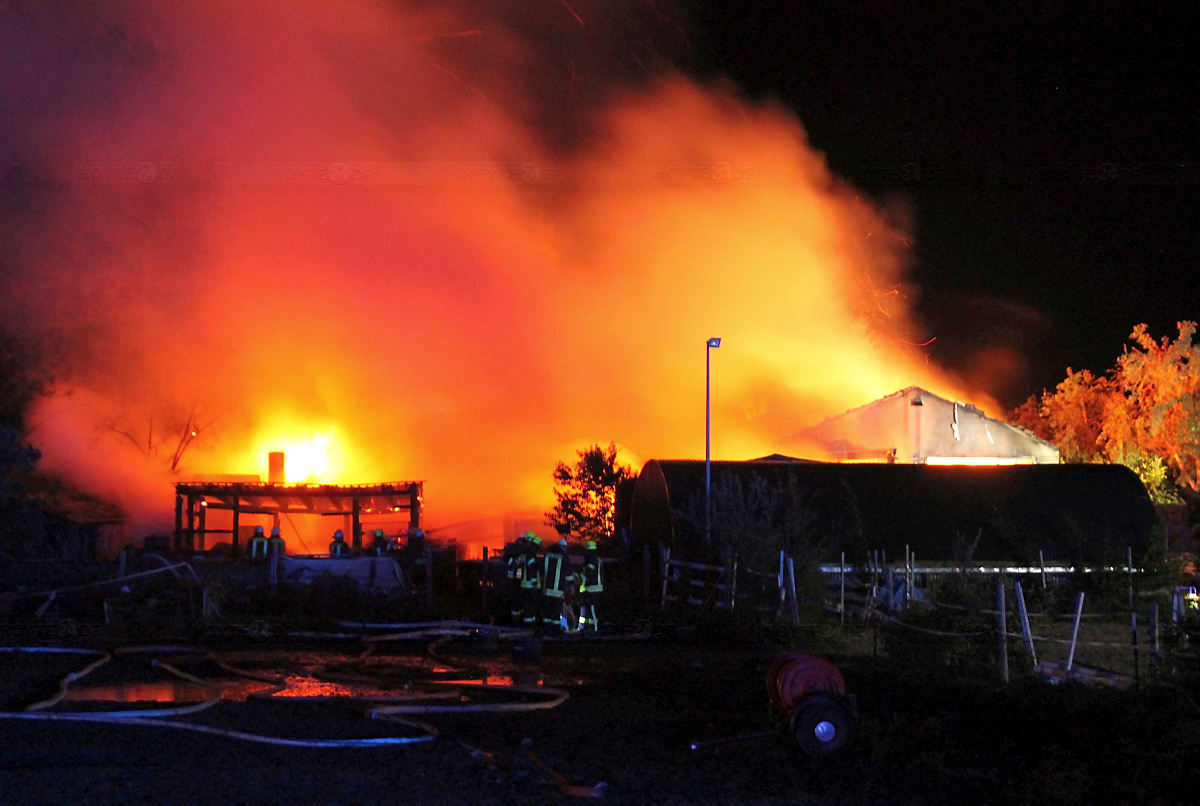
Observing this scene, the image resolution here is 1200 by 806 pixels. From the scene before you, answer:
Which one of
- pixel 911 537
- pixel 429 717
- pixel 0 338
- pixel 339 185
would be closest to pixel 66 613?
pixel 429 717

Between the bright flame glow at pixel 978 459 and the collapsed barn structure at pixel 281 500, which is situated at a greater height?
the bright flame glow at pixel 978 459

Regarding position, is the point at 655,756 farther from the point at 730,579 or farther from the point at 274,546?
the point at 274,546

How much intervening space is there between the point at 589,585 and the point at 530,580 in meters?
0.92

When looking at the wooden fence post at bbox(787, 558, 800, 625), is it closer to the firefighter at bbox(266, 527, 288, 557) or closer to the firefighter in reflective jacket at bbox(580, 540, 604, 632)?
the firefighter in reflective jacket at bbox(580, 540, 604, 632)

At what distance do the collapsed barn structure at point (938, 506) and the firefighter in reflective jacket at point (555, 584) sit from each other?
4752 mm

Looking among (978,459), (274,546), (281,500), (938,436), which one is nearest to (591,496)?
(281,500)

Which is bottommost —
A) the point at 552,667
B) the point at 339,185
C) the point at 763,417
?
the point at 552,667

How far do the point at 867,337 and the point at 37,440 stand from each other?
34.4 m

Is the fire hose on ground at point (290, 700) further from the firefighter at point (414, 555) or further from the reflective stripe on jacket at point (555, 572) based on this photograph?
the firefighter at point (414, 555)

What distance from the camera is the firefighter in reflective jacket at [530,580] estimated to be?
16.3m

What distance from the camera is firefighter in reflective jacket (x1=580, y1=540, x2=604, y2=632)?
16.1 meters

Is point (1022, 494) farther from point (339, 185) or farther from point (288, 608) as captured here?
point (339, 185)

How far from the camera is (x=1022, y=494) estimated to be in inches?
928

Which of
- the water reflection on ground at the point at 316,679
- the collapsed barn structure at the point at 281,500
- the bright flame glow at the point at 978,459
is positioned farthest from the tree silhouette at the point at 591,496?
the water reflection on ground at the point at 316,679
